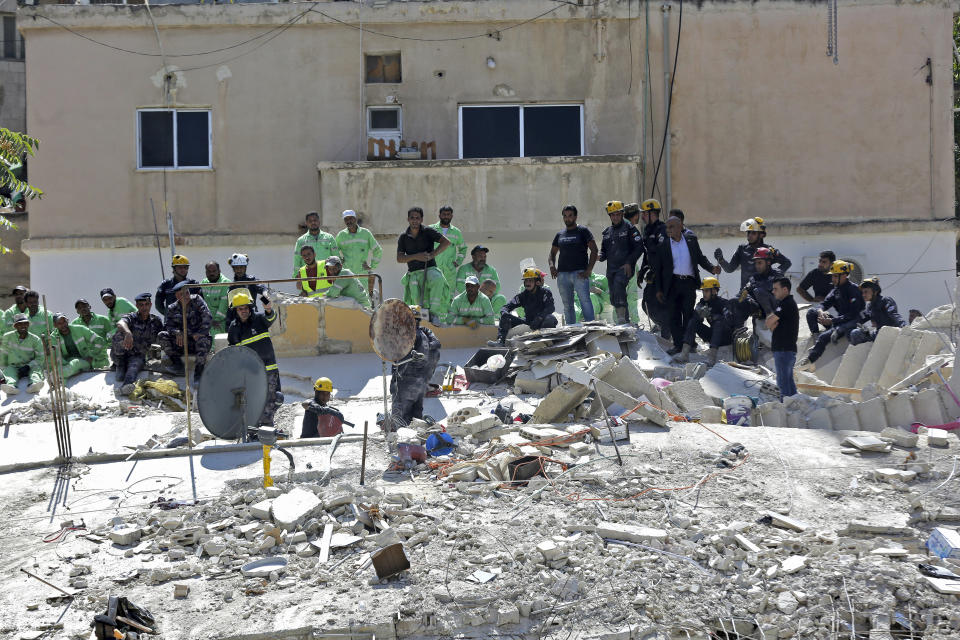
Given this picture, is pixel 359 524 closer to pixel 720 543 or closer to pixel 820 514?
pixel 720 543

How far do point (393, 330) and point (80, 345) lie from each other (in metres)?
6.05

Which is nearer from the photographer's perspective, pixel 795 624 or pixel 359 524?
pixel 795 624

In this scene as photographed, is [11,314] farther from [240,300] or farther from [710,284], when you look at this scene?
[710,284]

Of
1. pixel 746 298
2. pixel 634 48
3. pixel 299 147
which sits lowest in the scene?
pixel 746 298

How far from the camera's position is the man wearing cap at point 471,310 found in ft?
46.4

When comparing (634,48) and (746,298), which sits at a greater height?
(634,48)

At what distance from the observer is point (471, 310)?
1416cm

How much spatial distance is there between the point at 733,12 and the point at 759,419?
34.2ft

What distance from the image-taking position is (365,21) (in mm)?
18359

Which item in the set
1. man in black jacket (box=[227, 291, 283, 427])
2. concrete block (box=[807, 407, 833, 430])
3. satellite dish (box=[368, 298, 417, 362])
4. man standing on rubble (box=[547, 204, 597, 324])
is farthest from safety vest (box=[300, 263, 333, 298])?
concrete block (box=[807, 407, 833, 430])

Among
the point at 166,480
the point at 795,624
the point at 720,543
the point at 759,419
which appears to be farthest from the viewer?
the point at 759,419

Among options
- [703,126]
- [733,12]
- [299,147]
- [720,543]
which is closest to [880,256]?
[703,126]

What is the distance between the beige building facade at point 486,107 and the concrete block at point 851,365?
20.4 feet

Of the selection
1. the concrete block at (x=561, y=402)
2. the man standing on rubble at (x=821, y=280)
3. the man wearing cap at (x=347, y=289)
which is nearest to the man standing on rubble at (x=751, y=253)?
the man standing on rubble at (x=821, y=280)
